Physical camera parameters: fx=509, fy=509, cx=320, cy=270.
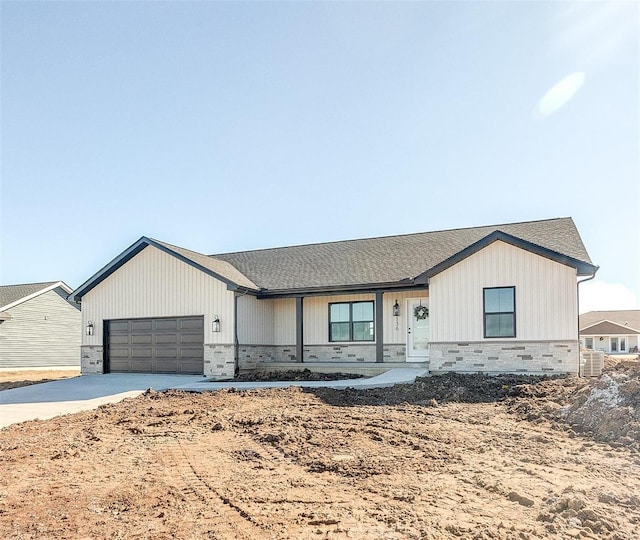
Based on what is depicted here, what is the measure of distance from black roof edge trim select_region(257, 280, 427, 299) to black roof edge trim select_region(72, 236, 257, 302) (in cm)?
181

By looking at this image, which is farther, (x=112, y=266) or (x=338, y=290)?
(x=112, y=266)

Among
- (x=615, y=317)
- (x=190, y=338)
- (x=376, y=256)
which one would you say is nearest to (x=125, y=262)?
(x=190, y=338)

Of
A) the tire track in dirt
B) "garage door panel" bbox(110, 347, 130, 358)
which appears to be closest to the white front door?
"garage door panel" bbox(110, 347, 130, 358)

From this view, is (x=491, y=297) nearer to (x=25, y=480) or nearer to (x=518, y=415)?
(x=518, y=415)

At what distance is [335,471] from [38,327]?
27.5m

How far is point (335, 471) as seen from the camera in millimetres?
5707

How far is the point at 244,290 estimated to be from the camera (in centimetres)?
1689

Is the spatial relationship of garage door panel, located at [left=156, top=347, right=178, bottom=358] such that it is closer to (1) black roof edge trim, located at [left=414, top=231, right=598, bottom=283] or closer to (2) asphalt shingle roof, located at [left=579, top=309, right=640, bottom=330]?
(1) black roof edge trim, located at [left=414, top=231, right=598, bottom=283]

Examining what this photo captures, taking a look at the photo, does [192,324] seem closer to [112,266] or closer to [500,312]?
[112,266]

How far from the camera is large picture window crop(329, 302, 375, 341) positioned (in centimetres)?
1748

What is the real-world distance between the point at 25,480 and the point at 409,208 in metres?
16.9

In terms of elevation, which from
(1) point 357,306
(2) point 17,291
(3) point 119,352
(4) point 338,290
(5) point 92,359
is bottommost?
(5) point 92,359

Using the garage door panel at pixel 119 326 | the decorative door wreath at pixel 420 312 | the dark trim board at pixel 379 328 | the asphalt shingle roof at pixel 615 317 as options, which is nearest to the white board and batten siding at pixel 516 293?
the decorative door wreath at pixel 420 312

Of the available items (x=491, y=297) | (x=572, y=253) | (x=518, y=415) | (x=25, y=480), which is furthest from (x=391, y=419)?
(x=572, y=253)
